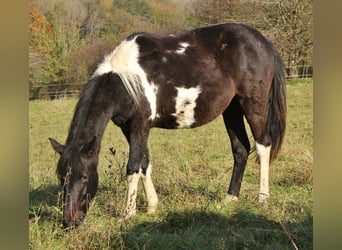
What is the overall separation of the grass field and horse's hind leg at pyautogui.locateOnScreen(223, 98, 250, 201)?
127mm

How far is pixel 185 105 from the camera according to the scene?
12.6 ft

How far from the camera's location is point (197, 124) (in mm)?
3980

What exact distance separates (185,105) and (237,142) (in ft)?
2.61

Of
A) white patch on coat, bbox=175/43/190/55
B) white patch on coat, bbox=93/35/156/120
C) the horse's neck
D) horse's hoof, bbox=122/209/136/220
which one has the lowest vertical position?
horse's hoof, bbox=122/209/136/220

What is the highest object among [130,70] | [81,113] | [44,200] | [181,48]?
[181,48]

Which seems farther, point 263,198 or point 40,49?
point 40,49

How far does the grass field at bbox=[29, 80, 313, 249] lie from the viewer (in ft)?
9.05

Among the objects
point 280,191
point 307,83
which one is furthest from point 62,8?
point 280,191

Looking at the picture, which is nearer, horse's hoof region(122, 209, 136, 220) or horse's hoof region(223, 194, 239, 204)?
horse's hoof region(122, 209, 136, 220)

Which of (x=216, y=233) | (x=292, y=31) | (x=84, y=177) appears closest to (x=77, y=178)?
(x=84, y=177)

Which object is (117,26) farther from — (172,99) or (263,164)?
(263,164)

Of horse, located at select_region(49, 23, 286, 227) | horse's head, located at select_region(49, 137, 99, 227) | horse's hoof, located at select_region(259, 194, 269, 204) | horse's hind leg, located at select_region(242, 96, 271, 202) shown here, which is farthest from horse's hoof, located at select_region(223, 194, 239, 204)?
horse's head, located at select_region(49, 137, 99, 227)

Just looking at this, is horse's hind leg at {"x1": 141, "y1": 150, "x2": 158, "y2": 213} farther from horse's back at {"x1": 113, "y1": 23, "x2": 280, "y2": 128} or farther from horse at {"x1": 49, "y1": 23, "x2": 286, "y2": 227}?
horse's back at {"x1": 113, "y1": 23, "x2": 280, "y2": 128}
